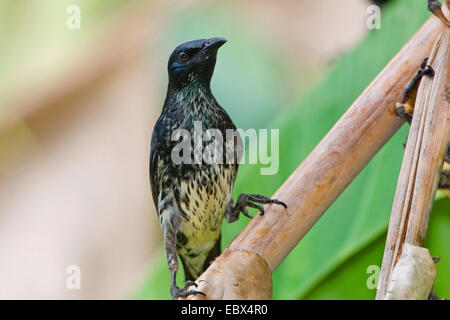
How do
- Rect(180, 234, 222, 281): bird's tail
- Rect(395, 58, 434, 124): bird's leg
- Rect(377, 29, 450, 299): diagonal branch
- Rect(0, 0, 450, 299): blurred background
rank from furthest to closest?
Rect(0, 0, 450, 299): blurred background
Rect(180, 234, 222, 281): bird's tail
Rect(395, 58, 434, 124): bird's leg
Rect(377, 29, 450, 299): diagonal branch

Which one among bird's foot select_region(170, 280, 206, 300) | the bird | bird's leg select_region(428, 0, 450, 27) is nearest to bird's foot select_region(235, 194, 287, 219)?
the bird

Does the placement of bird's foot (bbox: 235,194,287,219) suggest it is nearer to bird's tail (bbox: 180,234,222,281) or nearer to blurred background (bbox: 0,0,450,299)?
bird's tail (bbox: 180,234,222,281)

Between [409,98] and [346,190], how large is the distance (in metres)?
0.39

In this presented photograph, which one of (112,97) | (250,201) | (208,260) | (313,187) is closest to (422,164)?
(313,187)

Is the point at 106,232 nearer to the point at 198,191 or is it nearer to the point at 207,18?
the point at 207,18

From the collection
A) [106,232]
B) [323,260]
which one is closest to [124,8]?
[106,232]

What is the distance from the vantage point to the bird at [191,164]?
77cm

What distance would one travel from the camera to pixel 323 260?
1.05 metres

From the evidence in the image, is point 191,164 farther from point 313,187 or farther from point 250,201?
point 313,187

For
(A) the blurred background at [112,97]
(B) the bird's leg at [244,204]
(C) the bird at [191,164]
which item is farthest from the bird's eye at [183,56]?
(A) the blurred background at [112,97]

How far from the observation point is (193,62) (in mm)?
771

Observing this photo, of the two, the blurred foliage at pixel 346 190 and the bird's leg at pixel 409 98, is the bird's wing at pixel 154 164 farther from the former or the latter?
the bird's leg at pixel 409 98

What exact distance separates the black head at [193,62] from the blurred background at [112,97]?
0.32m

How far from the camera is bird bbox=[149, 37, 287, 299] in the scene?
0.77 meters
